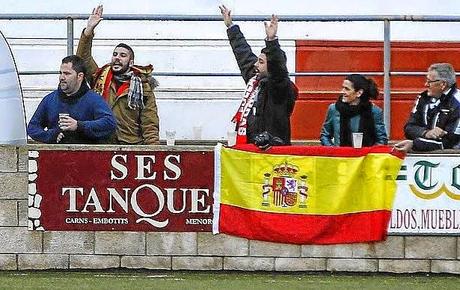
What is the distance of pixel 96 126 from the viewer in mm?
13102

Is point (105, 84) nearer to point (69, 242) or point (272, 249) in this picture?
point (69, 242)

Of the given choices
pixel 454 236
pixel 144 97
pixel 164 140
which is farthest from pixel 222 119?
pixel 454 236

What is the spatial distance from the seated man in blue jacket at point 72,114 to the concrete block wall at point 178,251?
0.26 meters

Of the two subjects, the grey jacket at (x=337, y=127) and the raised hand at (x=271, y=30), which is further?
the grey jacket at (x=337, y=127)

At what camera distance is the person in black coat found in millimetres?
12688

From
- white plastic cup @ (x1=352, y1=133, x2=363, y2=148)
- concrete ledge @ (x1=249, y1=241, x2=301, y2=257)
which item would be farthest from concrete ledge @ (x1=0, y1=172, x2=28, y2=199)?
white plastic cup @ (x1=352, y1=133, x2=363, y2=148)

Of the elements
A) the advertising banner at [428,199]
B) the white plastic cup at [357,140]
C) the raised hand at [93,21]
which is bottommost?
the advertising banner at [428,199]

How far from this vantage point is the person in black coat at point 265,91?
41.6 ft

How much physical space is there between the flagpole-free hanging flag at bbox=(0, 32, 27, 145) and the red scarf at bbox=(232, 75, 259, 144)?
1696mm

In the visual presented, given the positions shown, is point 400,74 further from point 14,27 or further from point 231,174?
point 14,27

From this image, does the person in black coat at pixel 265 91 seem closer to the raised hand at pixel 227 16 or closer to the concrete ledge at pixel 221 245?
the raised hand at pixel 227 16

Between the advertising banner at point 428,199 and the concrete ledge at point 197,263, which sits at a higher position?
the advertising banner at point 428,199

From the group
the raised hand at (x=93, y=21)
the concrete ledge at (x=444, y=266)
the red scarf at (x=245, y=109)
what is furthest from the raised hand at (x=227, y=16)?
the concrete ledge at (x=444, y=266)

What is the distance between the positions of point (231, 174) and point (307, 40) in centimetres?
233
